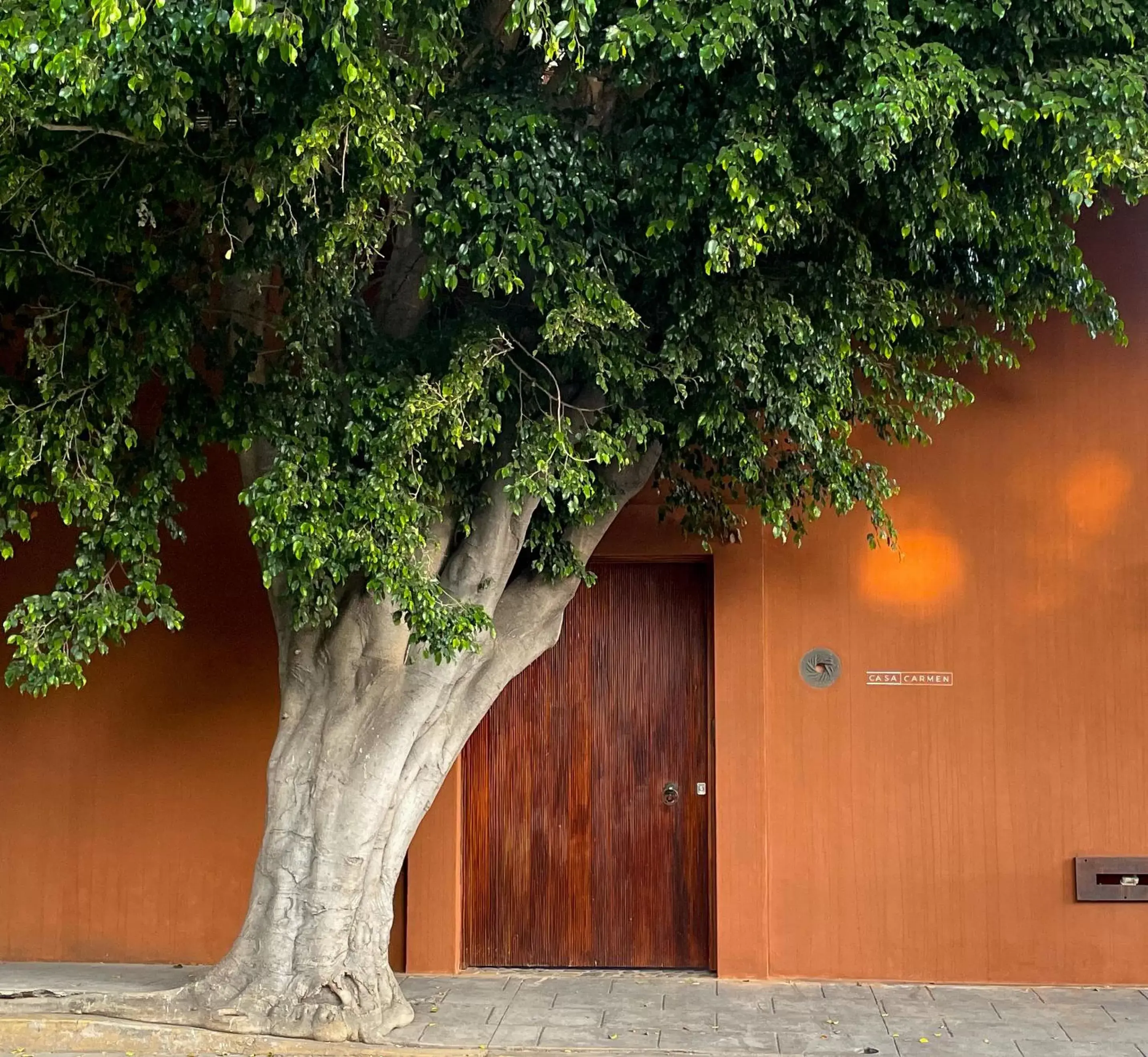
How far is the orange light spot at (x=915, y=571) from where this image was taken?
26.6ft

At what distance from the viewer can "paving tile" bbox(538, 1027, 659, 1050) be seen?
6.54 meters

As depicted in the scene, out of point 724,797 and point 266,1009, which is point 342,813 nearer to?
point 266,1009

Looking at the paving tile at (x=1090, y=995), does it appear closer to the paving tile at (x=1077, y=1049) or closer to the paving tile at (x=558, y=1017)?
the paving tile at (x=1077, y=1049)

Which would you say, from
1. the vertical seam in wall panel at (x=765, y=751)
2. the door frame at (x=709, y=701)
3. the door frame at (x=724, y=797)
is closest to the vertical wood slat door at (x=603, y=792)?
the door frame at (x=709, y=701)

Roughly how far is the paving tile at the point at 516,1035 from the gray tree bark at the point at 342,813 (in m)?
0.54

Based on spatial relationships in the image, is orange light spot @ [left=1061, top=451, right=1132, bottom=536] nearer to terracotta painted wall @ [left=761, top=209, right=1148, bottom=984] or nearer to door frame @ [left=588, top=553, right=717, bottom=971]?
terracotta painted wall @ [left=761, top=209, right=1148, bottom=984]

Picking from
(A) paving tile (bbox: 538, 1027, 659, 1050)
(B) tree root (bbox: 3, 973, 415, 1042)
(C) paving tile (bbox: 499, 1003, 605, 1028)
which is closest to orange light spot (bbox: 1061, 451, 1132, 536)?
(A) paving tile (bbox: 538, 1027, 659, 1050)

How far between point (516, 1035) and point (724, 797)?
213cm

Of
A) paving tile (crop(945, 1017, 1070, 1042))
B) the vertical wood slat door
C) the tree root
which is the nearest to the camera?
the tree root

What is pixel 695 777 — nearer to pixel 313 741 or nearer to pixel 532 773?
pixel 532 773

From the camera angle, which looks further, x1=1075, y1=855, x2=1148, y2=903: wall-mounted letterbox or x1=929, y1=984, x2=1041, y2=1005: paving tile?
x1=1075, y1=855, x2=1148, y2=903: wall-mounted letterbox

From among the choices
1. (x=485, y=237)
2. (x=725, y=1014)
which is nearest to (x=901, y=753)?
(x=725, y=1014)

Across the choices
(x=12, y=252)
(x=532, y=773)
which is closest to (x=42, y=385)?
(x=12, y=252)

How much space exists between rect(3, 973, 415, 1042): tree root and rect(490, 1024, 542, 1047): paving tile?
0.60m
